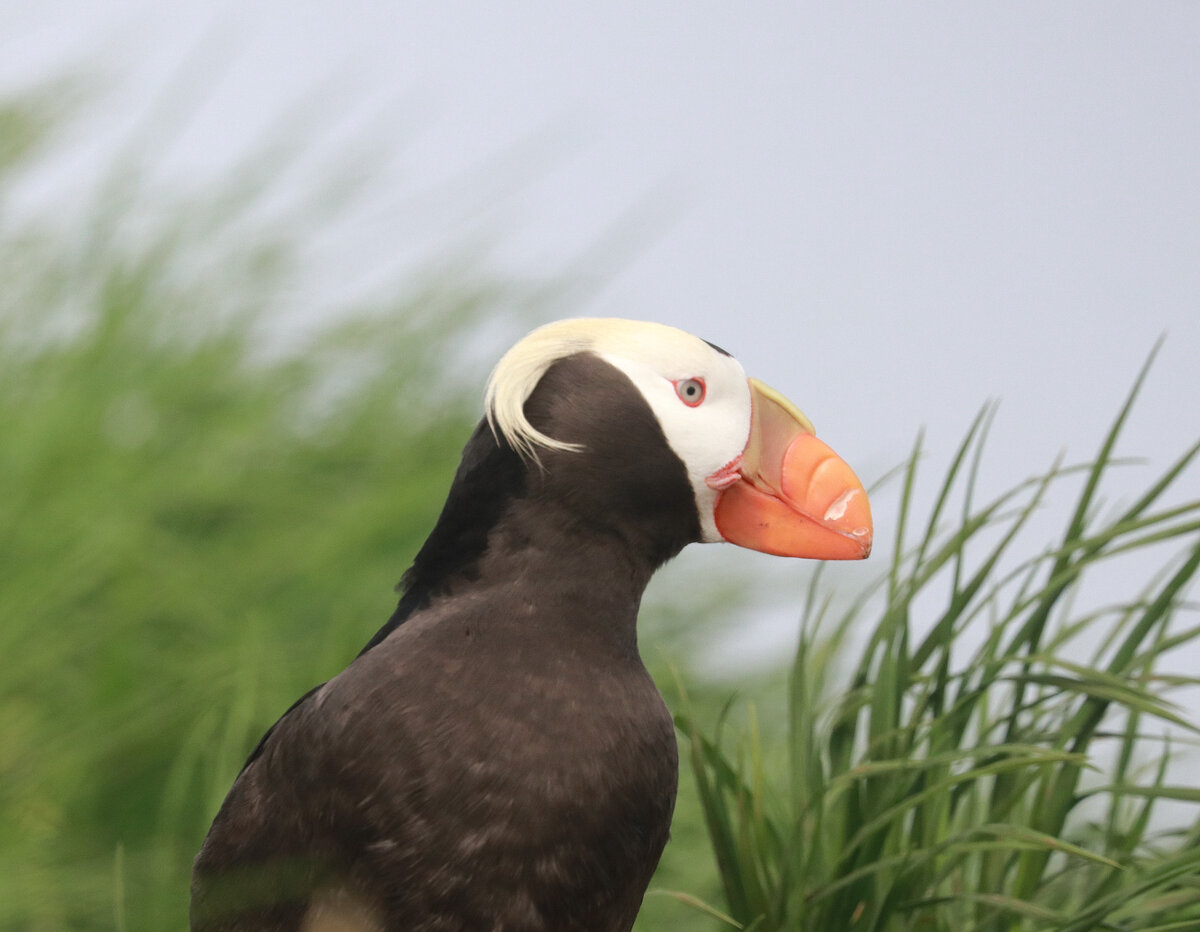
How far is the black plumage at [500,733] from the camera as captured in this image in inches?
49.9

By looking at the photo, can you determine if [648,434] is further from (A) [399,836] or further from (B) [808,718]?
(B) [808,718]

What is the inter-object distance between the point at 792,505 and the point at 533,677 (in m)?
0.33

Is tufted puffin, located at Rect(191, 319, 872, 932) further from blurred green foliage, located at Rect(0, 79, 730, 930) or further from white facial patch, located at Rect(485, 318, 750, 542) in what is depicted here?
blurred green foliage, located at Rect(0, 79, 730, 930)

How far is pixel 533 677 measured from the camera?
1305mm

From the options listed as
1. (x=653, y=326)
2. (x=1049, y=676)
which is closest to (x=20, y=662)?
(x=653, y=326)

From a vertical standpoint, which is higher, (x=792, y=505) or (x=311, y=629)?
(x=792, y=505)

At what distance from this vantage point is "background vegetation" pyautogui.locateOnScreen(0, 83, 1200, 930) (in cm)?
170

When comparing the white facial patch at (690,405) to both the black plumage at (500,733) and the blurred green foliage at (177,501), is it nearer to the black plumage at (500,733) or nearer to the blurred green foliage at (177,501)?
the black plumage at (500,733)

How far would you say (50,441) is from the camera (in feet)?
6.72

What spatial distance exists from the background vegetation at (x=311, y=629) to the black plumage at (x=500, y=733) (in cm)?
36

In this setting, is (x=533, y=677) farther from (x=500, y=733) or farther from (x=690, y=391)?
(x=690, y=391)

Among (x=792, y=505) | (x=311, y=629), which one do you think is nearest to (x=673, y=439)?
(x=792, y=505)

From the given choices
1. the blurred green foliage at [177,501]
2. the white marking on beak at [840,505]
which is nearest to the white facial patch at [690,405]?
the white marking on beak at [840,505]

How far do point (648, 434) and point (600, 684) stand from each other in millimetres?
247
